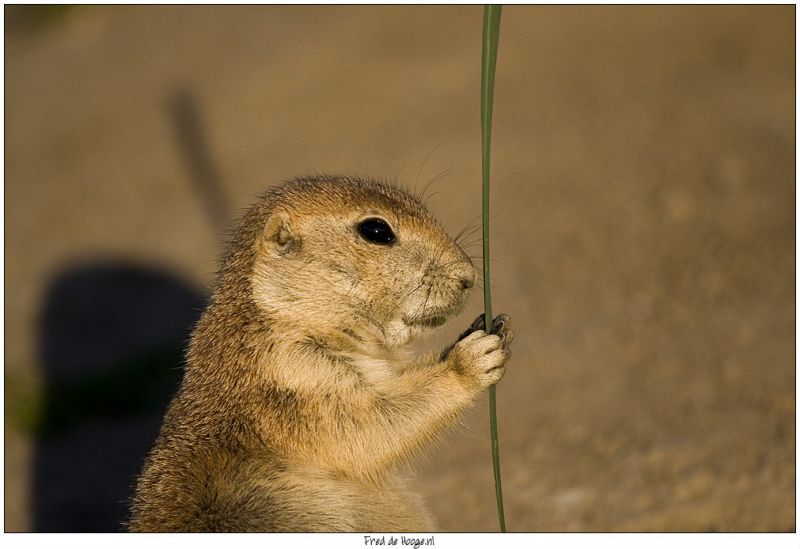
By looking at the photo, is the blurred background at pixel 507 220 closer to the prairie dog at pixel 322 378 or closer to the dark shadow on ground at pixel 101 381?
the dark shadow on ground at pixel 101 381

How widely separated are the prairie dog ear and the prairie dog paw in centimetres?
81

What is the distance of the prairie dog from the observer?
3.83m

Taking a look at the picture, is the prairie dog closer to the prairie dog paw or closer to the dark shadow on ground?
the prairie dog paw

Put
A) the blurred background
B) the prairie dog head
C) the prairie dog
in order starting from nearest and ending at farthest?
the prairie dog < the prairie dog head < the blurred background

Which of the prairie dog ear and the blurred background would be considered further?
the blurred background

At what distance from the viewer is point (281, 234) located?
4129 mm

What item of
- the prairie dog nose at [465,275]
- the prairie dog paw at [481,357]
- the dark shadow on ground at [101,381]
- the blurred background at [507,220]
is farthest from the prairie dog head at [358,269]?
the dark shadow on ground at [101,381]

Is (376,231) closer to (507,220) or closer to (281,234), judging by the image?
(281,234)

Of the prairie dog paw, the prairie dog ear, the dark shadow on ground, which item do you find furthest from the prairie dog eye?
the dark shadow on ground

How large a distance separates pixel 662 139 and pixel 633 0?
4.85ft

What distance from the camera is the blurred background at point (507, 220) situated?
6676 mm

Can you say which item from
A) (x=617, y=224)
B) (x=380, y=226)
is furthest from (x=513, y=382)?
(x=380, y=226)

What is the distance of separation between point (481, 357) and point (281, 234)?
3.26ft
